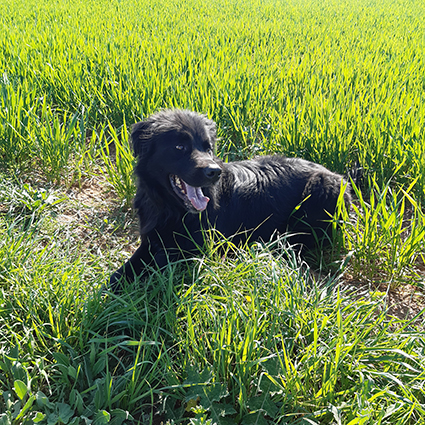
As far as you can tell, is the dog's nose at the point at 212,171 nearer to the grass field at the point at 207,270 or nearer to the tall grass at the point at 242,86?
the grass field at the point at 207,270

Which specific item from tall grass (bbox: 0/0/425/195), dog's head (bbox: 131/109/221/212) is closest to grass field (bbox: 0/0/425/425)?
tall grass (bbox: 0/0/425/195)

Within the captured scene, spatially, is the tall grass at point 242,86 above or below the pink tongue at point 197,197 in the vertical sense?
above

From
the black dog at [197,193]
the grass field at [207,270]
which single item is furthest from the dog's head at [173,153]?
the grass field at [207,270]

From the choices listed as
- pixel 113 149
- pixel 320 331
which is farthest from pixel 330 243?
pixel 113 149

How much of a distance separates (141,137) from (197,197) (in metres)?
0.51

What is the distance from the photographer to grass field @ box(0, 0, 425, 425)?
1.37 metres

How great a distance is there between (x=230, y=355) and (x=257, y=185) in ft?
4.09

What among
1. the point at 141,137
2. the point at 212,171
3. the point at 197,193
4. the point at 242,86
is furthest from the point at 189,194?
the point at 242,86

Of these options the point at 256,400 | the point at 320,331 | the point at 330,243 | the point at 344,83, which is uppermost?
the point at 344,83

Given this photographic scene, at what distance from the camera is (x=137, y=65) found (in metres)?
4.41

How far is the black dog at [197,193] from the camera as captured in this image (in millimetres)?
2121

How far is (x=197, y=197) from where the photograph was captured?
2.14 meters

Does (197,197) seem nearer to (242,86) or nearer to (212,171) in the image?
(212,171)

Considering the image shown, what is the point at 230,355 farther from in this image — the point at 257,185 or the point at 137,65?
the point at 137,65
